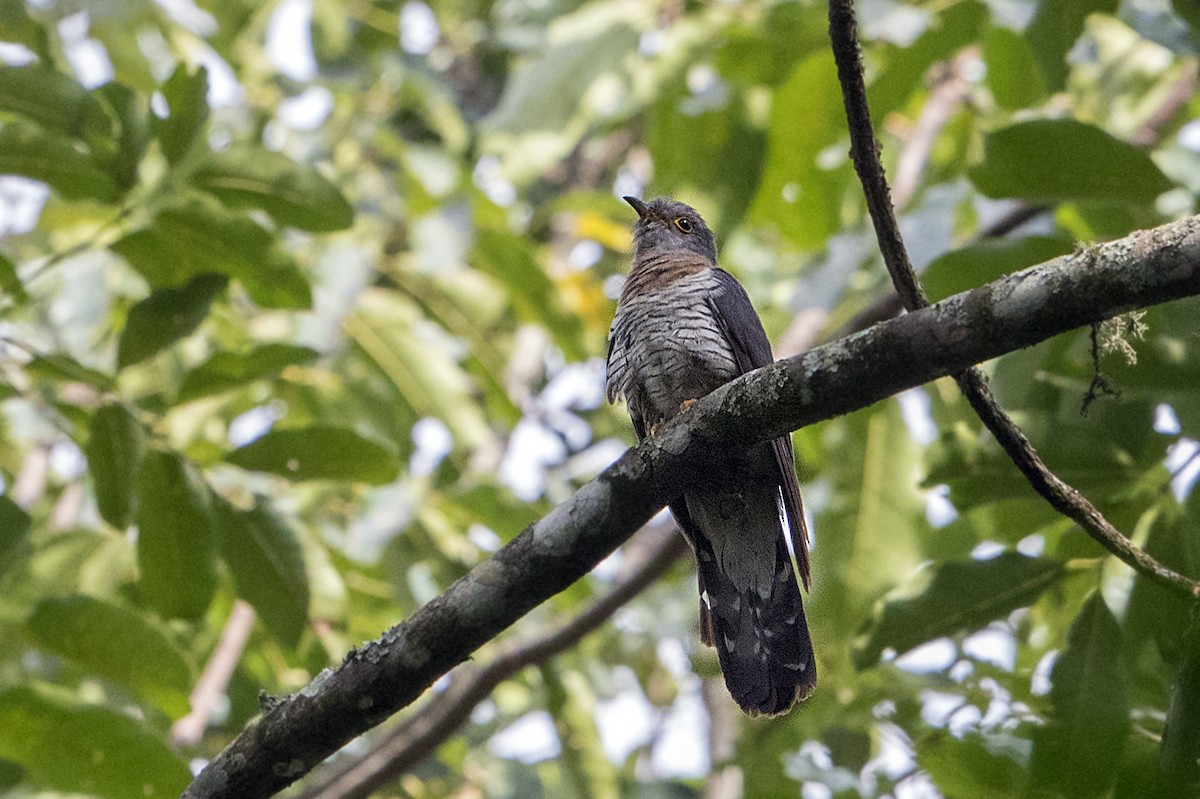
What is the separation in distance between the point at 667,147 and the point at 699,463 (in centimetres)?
210

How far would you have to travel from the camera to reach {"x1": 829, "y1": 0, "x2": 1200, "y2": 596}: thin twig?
2.38m

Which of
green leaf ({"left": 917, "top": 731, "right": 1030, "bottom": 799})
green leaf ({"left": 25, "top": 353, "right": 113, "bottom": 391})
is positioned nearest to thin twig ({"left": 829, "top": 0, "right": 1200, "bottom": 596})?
green leaf ({"left": 917, "top": 731, "right": 1030, "bottom": 799})

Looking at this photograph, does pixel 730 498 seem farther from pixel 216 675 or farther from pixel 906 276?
pixel 216 675

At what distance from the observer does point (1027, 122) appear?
288cm

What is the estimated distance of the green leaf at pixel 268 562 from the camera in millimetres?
3299

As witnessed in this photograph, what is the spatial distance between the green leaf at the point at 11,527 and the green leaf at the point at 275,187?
1.00 metres

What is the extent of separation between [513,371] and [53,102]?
2.91m

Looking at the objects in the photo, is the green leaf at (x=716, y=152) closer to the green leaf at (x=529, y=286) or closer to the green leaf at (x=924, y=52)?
the green leaf at (x=924, y=52)

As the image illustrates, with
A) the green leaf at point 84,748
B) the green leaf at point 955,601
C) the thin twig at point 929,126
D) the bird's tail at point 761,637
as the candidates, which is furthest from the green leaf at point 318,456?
the thin twig at point 929,126

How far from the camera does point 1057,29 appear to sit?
3.24m

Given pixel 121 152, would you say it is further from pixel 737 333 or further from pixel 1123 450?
pixel 1123 450

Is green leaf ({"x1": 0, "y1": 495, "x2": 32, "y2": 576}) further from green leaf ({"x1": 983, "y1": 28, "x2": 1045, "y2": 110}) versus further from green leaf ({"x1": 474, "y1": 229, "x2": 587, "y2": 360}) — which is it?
green leaf ({"x1": 983, "y1": 28, "x2": 1045, "y2": 110})

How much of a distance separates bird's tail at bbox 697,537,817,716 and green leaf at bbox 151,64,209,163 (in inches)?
74.1

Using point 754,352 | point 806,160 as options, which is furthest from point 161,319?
point 806,160
